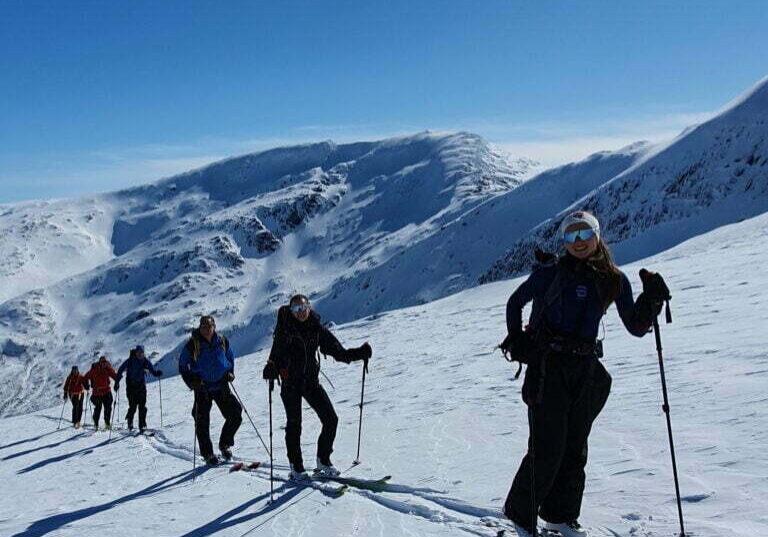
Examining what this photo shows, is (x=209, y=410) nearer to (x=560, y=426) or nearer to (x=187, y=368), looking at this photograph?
(x=187, y=368)

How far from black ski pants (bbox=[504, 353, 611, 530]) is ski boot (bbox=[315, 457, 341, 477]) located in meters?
3.53

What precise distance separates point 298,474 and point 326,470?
368 mm

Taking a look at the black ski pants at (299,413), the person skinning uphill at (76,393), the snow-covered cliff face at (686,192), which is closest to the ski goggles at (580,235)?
the black ski pants at (299,413)

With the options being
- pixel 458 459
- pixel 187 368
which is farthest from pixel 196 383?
pixel 458 459

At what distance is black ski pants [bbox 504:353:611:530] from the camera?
508cm

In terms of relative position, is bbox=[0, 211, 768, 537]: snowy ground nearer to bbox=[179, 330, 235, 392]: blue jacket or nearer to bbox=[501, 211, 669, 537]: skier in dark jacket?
bbox=[501, 211, 669, 537]: skier in dark jacket

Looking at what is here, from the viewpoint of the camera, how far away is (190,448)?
1272cm

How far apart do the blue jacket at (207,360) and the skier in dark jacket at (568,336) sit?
20.7 ft

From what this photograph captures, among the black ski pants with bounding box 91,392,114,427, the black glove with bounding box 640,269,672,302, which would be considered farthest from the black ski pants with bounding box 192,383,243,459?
the black ski pants with bounding box 91,392,114,427

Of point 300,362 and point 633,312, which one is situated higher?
point 633,312

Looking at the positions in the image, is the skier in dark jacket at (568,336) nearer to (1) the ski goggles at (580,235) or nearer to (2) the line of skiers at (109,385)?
(1) the ski goggles at (580,235)

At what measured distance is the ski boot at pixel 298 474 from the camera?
27.6 ft

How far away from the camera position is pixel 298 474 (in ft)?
27.8

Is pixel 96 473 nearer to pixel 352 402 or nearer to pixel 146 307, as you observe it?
pixel 352 402
